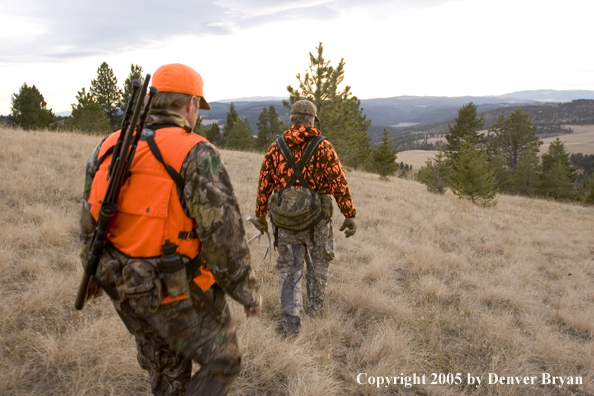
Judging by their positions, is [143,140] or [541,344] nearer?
[143,140]

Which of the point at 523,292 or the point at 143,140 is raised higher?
the point at 143,140

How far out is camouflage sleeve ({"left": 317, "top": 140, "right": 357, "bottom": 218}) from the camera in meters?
3.12

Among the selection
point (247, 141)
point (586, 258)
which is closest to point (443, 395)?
point (586, 258)

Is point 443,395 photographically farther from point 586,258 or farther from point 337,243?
point 586,258

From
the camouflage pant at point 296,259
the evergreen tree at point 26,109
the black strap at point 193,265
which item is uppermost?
the evergreen tree at point 26,109

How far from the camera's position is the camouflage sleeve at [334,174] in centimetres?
312

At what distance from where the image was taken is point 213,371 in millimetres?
1652

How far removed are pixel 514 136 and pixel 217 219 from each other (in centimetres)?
4684

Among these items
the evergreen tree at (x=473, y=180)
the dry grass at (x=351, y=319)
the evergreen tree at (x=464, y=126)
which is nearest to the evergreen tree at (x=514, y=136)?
the evergreen tree at (x=464, y=126)

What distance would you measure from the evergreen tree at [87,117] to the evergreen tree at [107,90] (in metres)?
6.25

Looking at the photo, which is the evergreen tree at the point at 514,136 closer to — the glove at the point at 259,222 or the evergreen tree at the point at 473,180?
the evergreen tree at the point at 473,180

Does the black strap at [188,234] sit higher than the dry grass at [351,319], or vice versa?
the black strap at [188,234]

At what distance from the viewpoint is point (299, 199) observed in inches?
122

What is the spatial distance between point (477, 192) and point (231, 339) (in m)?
14.0
